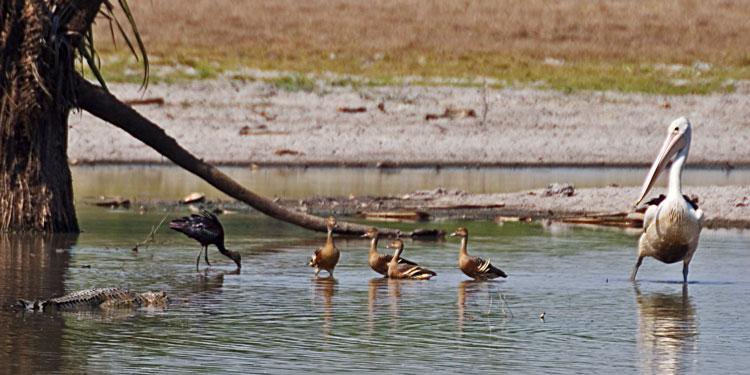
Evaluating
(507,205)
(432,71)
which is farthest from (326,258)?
(432,71)

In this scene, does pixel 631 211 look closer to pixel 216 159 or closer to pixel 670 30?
pixel 216 159

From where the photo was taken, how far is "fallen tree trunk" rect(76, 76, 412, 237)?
14.8 meters

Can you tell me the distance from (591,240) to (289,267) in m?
3.65

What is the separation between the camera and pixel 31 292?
436 inches

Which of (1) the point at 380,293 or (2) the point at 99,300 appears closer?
(2) the point at 99,300

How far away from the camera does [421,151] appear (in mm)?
26188

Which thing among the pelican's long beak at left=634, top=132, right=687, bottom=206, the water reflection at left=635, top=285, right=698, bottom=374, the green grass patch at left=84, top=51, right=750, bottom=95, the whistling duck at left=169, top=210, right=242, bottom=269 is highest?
the green grass patch at left=84, top=51, right=750, bottom=95

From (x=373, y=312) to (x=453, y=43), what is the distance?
2429 centimetres

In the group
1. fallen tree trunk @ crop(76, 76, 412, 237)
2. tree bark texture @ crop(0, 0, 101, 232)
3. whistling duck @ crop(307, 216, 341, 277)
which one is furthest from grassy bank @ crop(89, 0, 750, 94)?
whistling duck @ crop(307, 216, 341, 277)

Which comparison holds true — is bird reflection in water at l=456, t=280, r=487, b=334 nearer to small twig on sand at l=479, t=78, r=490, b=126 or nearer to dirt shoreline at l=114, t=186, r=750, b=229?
dirt shoreline at l=114, t=186, r=750, b=229

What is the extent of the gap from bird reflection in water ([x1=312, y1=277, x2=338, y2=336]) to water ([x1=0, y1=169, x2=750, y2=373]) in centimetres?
2

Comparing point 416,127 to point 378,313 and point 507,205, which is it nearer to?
point 507,205

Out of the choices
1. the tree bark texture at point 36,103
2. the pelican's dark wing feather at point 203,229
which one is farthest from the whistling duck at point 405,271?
the tree bark texture at point 36,103

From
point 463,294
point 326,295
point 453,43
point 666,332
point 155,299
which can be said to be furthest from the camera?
point 453,43
